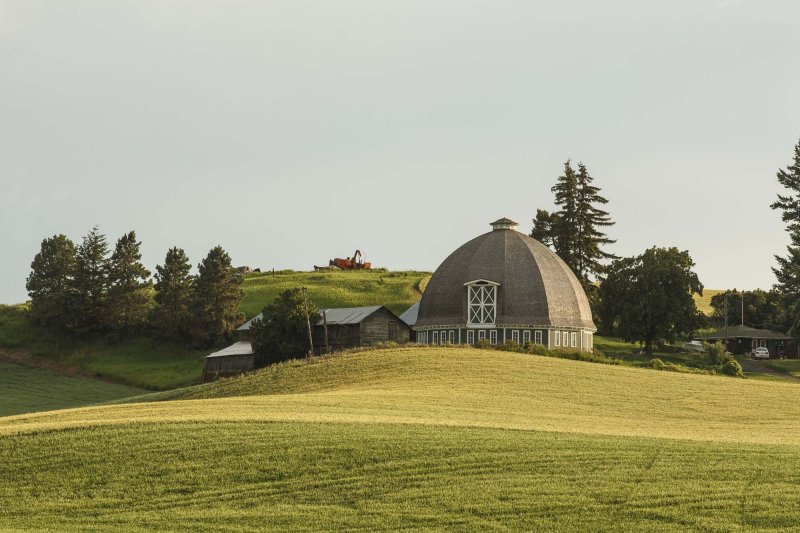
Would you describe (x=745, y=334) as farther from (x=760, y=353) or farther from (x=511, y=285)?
(x=511, y=285)

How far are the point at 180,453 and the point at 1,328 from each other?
3089 inches

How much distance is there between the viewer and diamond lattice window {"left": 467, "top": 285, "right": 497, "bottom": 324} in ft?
284

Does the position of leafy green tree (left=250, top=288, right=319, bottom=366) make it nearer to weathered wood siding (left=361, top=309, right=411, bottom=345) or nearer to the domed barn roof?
weathered wood siding (left=361, top=309, right=411, bottom=345)

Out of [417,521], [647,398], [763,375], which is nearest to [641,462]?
[417,521]

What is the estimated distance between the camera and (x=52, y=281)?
349 feet

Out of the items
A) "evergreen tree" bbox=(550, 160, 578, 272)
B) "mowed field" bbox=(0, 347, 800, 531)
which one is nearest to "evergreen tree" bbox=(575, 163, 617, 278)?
"evergreen tree" bbox=(550, 160, 578, 272)

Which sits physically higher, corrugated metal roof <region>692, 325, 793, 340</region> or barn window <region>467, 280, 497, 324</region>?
barn window <region>467, 280, 497, 324</region>

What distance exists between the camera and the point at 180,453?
110 feet

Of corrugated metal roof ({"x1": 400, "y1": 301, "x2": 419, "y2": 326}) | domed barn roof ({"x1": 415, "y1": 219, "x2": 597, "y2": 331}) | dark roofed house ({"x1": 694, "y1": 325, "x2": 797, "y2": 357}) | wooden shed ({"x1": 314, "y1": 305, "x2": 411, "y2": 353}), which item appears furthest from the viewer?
dark roofed house ({"x1": 694, "y1": 325, "x2": 797, "y2": 357})

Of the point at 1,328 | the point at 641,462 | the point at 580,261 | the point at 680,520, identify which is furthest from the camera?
the point at 580,261

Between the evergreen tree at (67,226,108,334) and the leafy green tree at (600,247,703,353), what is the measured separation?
48.4 metres

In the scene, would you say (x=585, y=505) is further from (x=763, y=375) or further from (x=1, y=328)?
(x=1, y=328)

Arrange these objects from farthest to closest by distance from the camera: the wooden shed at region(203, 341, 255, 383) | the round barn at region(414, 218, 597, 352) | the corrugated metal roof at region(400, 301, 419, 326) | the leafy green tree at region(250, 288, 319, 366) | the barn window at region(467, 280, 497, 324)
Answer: the corrugated metal roof at region(400, 301, 419, 326) → the wooden shed at region(203, 341, 255, 383) → the barn window at region(467, 280, 497, 324) → the round barn at region(414, 218, 597, 352) → the leafy green tree at region(250, 288, 319, 366)

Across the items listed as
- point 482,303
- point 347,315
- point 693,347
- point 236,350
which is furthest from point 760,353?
point 236,350
